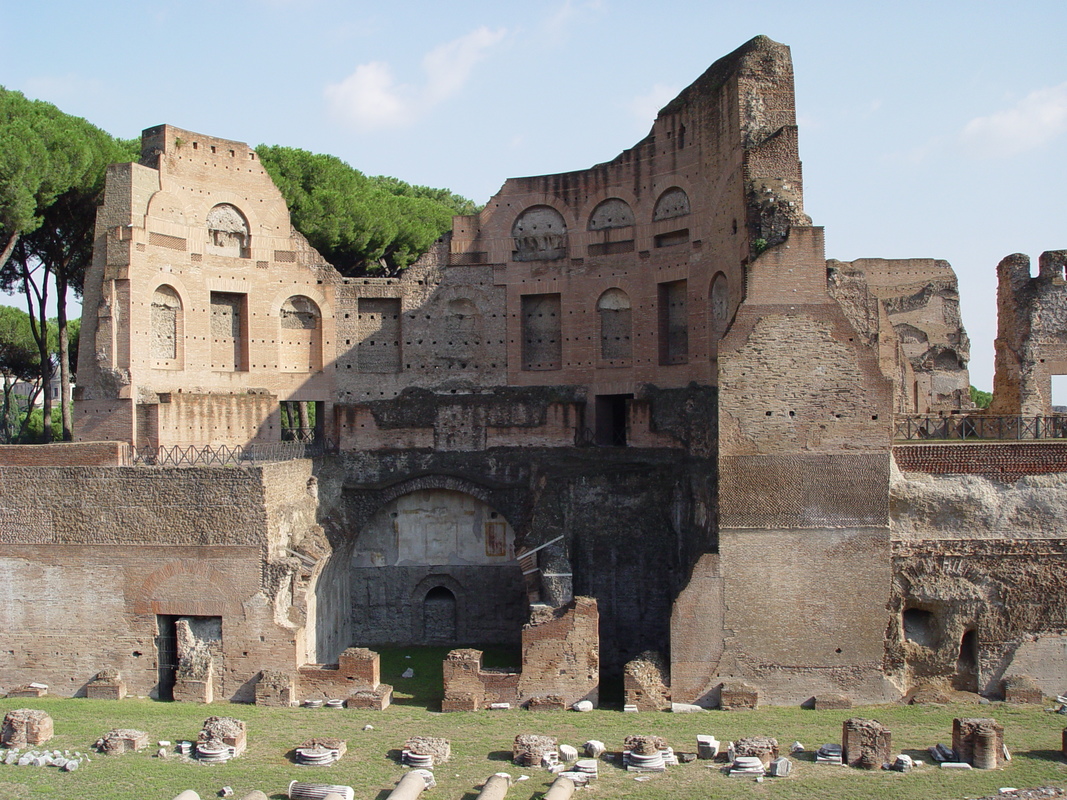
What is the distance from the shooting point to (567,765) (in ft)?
38.7

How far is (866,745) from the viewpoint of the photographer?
11.6m

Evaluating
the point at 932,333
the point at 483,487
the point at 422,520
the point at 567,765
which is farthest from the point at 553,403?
the point at 932,333

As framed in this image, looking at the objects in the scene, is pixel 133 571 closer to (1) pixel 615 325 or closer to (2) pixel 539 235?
(1) pixel 615 325

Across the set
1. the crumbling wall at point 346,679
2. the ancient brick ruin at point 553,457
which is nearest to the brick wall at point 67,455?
the ancient brick ruin at point 553,457

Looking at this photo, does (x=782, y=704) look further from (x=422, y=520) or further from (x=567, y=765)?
(x=422, y=520)

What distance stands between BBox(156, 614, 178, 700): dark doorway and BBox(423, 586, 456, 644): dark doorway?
5.38m

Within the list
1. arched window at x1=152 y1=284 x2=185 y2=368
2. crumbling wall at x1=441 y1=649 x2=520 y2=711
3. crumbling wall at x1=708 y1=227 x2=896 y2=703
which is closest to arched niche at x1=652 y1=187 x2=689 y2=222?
crumbling wall at x1=708 y1=227 x2=896 y2=703

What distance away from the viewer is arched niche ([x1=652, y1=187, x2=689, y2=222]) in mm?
20422

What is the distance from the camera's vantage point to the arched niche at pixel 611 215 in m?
21.5

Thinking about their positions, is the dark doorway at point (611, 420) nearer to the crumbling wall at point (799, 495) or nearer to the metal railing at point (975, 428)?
the metal railing at point (975, 428)

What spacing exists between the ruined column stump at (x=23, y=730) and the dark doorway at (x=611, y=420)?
12.0m

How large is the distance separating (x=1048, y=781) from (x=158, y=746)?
10.7 m

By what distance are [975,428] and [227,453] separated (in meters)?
13.8

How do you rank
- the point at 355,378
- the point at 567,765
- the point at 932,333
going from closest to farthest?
the point at 567,765 → the point at 355,378 → the point at 932,333
